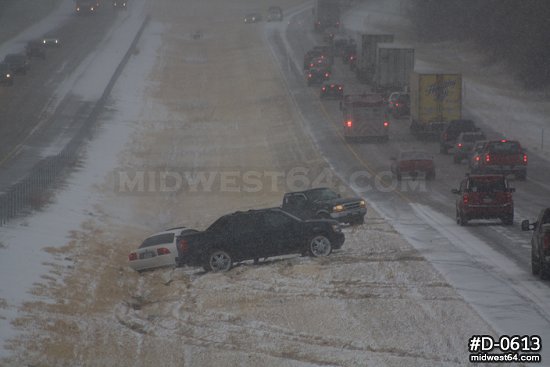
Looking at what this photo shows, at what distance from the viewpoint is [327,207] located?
27.8m

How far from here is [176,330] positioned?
55.0 ft

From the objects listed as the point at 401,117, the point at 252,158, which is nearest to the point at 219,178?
the point at 252,158

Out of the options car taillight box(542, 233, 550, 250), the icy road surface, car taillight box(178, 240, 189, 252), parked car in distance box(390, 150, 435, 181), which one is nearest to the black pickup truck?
the icy road surface

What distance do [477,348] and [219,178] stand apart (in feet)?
103

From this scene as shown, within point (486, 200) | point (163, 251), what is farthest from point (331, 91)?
point (163, 251)

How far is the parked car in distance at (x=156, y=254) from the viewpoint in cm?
2398

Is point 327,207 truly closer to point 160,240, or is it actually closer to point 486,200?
point 486,200

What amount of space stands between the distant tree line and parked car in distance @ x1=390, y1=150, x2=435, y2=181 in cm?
3785

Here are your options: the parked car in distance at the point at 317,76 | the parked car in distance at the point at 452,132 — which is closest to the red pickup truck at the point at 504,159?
the parked car in distance at the point at 452,132

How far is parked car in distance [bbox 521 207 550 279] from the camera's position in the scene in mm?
17859

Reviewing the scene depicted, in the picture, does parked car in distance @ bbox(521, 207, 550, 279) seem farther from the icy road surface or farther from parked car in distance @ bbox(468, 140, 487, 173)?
parked car in distance @ bbox(468, 140, 487, 173)

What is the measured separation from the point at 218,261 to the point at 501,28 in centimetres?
7355

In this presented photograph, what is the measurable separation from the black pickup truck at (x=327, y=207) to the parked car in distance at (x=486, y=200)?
284 cm

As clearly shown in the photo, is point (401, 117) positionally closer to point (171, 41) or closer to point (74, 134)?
point (74, 134)
